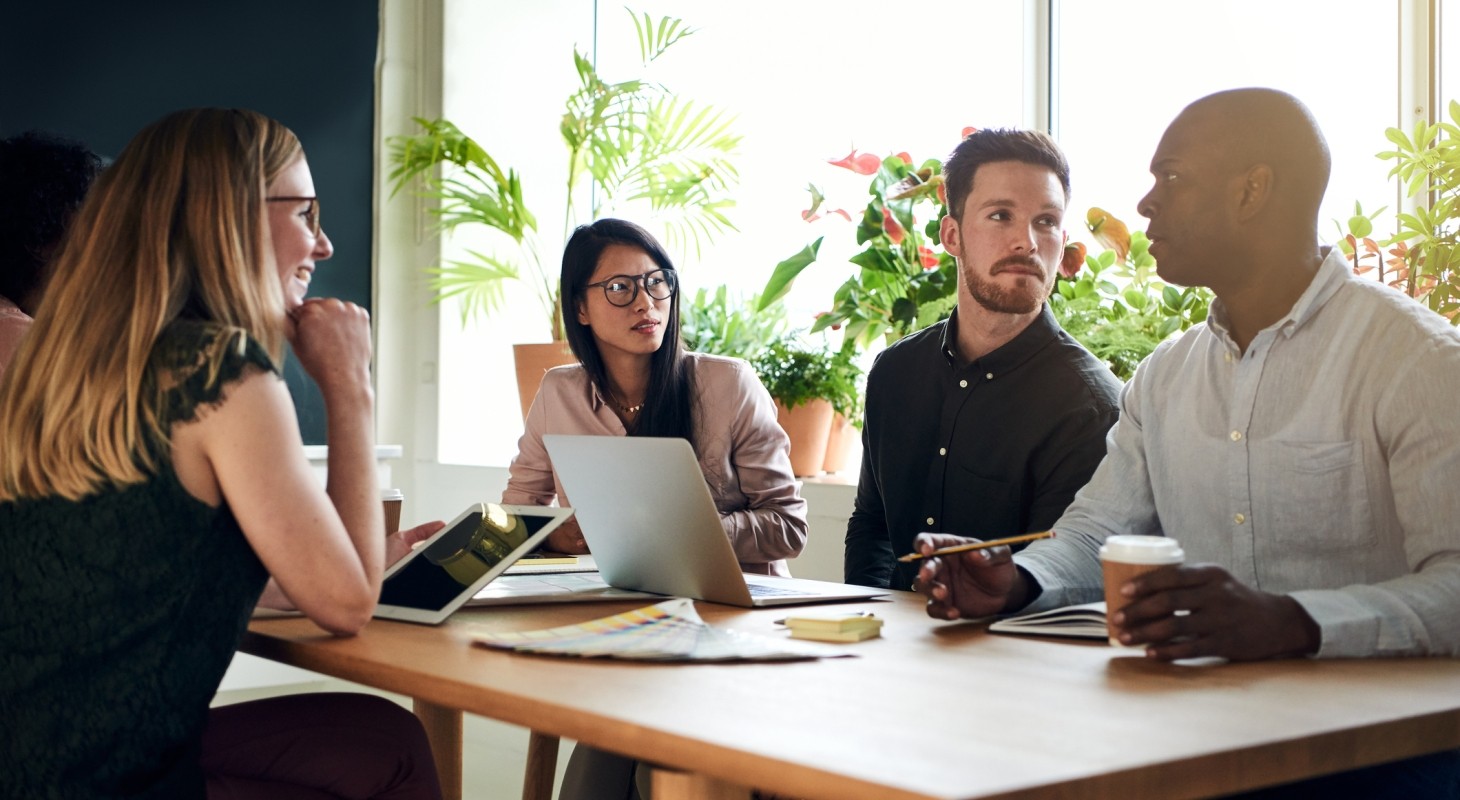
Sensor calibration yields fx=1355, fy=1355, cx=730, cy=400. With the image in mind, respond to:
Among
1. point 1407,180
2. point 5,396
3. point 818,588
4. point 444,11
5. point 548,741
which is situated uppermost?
point 444,11

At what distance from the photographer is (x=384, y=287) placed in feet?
19.1

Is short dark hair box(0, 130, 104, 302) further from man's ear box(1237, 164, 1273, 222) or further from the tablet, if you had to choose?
man's ear box(1237, 164, 1273, 222)

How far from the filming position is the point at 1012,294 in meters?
2.56

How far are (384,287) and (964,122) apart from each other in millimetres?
2780

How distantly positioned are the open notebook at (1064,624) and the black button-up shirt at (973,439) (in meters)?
0.80

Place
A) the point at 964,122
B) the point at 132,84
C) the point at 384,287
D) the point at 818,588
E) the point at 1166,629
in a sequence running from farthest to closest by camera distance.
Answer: the point at 384,287 → the point at 132,84 → the point at 964,122 → the point at 818,588 → the point at 1166,629

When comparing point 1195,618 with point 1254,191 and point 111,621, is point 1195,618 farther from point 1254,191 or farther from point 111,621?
point 111,621

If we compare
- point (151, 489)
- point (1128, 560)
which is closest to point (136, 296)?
point (151, 489)

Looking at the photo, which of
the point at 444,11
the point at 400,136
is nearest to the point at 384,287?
the point at 400,136

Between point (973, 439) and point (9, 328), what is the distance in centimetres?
179

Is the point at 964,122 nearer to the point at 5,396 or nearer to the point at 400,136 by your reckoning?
the point at 400,136

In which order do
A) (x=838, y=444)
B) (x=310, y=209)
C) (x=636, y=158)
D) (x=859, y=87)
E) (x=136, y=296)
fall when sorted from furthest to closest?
(x=636, y=158) < (x=859, y=87) < (x=838, y=444) < (x=310, y=209) < (x=136, y=296)

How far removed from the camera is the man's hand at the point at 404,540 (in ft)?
6.57

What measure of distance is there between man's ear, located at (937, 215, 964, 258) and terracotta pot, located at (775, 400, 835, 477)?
3.95 ft
